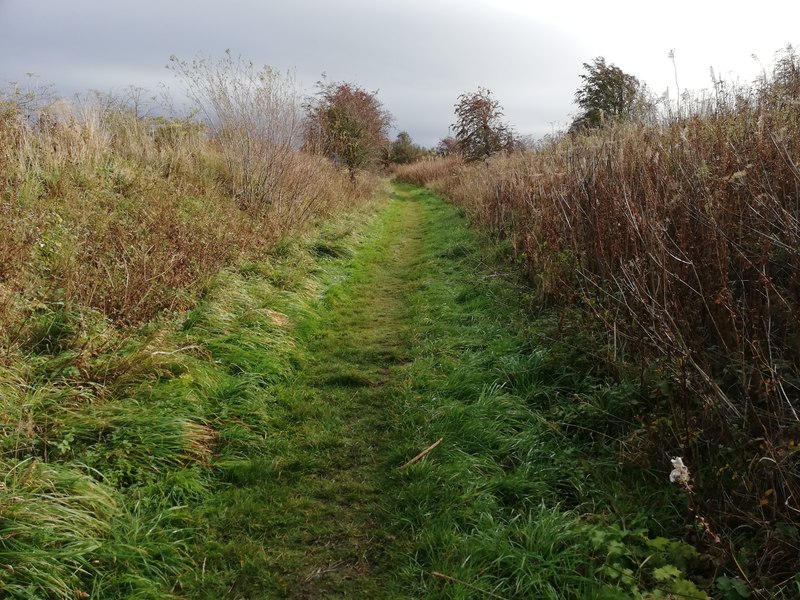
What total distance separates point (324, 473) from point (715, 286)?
111 inches

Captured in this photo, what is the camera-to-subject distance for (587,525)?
8.16 feet

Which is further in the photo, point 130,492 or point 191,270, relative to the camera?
point 191,270

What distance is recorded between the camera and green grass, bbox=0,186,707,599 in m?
2.31

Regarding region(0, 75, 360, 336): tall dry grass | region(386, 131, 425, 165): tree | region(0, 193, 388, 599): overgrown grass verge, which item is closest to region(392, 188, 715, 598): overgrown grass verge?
region(0, 193, 388, 599): overgrown grass verge

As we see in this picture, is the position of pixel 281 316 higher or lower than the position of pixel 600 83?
lower

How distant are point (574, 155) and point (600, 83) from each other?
1019 cm

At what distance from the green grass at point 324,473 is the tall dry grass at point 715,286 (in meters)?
0.26

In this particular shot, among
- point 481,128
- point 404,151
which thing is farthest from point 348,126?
point 404,151

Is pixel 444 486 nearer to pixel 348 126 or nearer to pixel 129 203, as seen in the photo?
pixel 129 203

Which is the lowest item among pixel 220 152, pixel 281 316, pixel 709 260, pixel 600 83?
pixel 281 316

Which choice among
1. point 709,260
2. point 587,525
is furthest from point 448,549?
point 709,260

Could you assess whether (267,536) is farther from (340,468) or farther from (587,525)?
(587,525)

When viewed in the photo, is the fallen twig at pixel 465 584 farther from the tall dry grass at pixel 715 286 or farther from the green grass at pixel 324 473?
the tall dry grass at pixel 715 286

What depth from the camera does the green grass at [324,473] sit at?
2312 mm
